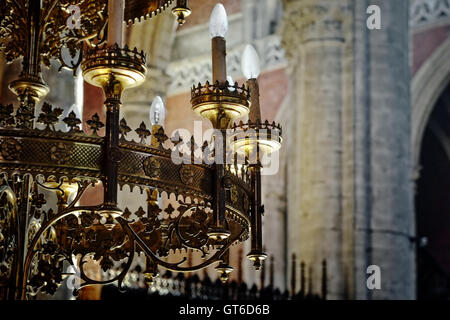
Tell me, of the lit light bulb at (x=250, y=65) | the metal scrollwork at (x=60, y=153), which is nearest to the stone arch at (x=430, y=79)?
the lit light bulb at (x=250, y=65)

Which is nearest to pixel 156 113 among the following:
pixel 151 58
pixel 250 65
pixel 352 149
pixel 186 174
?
pixel 250 65

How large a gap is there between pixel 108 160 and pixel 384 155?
6.16m

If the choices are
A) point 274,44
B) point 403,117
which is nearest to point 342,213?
point 403,117

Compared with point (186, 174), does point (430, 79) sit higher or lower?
higher

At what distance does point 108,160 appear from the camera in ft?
8.62

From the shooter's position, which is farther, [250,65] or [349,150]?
[349,150]

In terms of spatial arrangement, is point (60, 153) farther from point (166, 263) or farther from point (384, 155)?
point (384, 155)

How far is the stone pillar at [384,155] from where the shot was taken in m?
8.31

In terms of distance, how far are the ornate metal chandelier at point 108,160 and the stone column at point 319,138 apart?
5.06 meters

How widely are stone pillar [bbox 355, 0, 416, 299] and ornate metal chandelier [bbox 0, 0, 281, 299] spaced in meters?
5.06

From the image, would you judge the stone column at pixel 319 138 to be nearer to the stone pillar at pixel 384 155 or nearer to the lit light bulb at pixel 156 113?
the stone pillar at pixel 384 155

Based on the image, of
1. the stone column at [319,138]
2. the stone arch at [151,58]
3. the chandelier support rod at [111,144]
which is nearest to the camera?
the chandelier support rod at [111,144]
